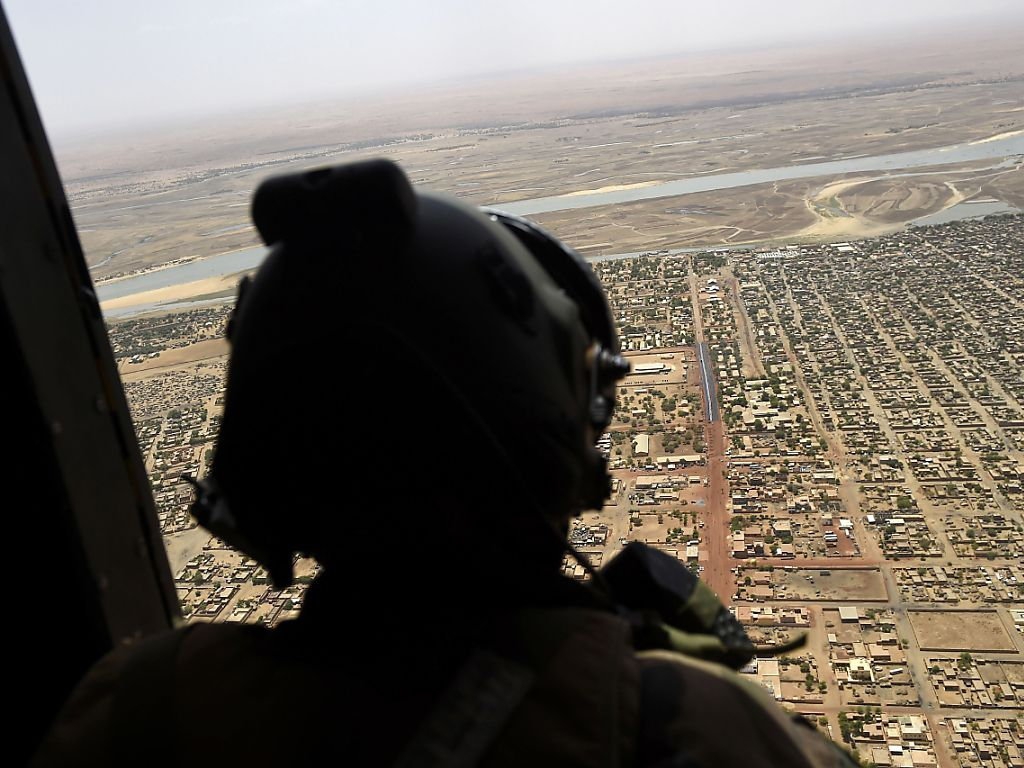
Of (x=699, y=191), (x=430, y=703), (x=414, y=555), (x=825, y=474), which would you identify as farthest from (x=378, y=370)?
(x=699, y=191)

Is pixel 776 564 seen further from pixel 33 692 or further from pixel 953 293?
pixel 953 293

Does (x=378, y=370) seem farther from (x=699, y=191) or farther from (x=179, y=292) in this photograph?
(x=699, y=191)

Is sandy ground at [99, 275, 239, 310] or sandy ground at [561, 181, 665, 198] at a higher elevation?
sandy ground at [99, 275, 239, 310]

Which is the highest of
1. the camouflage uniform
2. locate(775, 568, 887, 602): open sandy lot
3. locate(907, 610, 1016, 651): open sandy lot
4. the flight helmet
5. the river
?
the flight helmet

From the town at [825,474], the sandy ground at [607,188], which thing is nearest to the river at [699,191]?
the sandy ground at [607,188]

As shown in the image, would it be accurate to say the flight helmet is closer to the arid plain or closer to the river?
the arid plain

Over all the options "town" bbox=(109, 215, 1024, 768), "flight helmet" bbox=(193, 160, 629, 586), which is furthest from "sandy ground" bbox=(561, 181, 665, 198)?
"flight helmet" bbox=(193, 160, 629, 586)

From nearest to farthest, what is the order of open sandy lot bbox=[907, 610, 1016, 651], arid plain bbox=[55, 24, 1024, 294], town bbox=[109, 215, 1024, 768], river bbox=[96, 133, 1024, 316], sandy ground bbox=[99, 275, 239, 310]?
town bbox=[109, 215, 1024, 768], open sandy lot bbox=[907, 610, 1016, 651], sandy ground bbox=[99, 275, 239, 310], river bbox=[96, 133, 1024, 316], arid plain bbox=[55, 24, 1024, 294]
